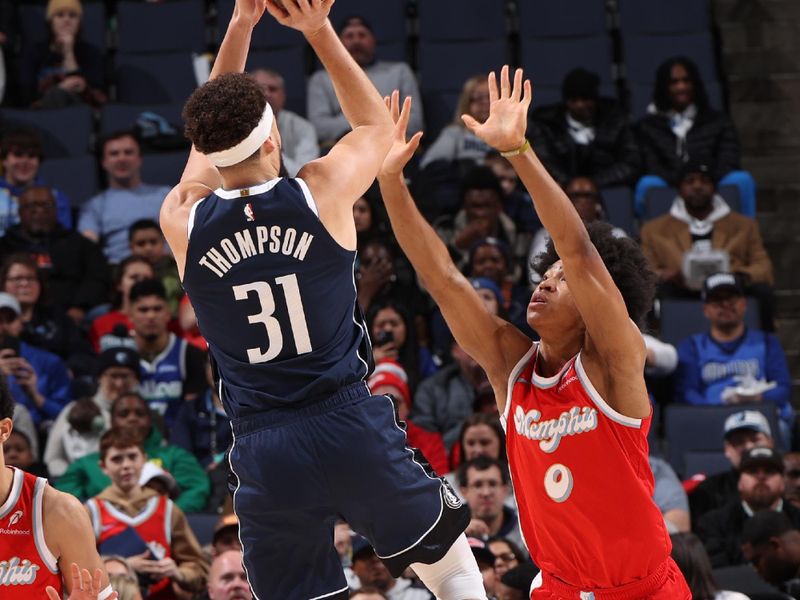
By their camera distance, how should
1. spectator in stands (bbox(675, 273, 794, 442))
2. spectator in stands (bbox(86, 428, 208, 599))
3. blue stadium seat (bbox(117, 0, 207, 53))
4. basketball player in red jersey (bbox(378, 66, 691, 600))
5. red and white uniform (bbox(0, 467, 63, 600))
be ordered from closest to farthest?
basketball player in red jersey (bbox(378, 66, 691, 600)), red and white uniform (bbox(0, 467, 63, 600)), spectator in stands (bbox(86, 428, 208, 599)), spectator in stands (bbox(675, 273, 794, 442)), blue stadium seat (bbox(117, 0, 207, 53))

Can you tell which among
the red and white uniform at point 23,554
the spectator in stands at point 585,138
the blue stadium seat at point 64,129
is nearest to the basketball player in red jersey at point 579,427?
the red and white uniform at point 23,554

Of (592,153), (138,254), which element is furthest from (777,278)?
(138,254)

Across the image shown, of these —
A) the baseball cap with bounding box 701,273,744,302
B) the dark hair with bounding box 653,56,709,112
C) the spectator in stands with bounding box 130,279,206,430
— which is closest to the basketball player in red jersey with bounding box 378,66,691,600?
the spectator in stands with bounding box 130,279,206,430

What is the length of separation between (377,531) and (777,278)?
8042 mm

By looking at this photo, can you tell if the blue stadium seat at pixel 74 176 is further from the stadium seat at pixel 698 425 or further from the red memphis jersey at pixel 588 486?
the red memphis jersey at pixel 588 486

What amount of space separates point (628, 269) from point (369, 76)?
283 inches

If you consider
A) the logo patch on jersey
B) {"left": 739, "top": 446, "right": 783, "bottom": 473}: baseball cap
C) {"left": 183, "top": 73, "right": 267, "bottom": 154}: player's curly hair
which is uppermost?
{"left": 183, "top": 73, "right": 267, "bottom": 154}: player's curly hair

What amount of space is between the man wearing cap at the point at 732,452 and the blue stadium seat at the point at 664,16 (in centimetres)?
478

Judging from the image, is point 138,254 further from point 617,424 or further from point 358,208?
point 617,424

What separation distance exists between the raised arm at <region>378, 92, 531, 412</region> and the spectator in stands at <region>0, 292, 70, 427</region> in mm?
4792

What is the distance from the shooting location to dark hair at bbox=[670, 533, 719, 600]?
6805 millimetres

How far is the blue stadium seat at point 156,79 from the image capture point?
12539 mm

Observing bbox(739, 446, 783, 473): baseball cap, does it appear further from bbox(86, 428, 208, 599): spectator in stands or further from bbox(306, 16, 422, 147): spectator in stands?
bbox(306, 16, 422, 147): spectator in stands

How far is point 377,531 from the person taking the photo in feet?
15.0
